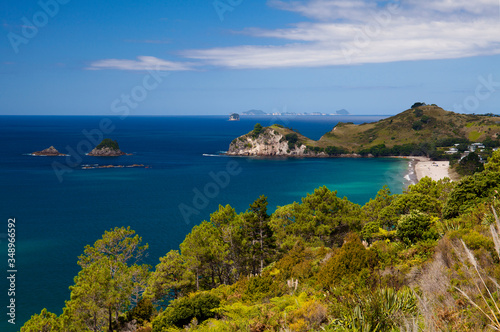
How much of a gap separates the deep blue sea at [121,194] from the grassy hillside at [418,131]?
31692mm

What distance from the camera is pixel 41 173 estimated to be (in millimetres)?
106750

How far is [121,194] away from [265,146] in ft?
307

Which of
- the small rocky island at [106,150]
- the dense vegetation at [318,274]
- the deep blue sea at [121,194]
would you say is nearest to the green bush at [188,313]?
the dense vegetation at [318,274]

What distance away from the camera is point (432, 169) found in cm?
11794

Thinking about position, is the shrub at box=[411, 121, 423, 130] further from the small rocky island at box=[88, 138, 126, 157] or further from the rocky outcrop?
the rocky outcrop

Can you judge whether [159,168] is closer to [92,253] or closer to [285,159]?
[285,159]

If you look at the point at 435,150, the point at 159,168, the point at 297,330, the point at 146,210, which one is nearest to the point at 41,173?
the point at 159,168

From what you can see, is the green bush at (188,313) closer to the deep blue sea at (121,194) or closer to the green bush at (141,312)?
the green bush at (141,312)

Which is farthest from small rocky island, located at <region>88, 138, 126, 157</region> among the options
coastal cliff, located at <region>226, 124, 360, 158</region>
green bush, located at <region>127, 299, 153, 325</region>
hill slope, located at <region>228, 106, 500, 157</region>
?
green bush, located at <region>127, 299, 153, 325</region>

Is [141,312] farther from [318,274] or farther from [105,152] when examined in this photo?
[105,152]

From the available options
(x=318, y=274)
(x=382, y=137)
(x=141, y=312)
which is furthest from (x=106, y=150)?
(x=318, y=274)

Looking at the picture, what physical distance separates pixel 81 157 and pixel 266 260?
12760 cm

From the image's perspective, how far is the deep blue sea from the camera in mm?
43594

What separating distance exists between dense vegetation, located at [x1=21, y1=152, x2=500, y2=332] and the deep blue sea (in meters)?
14.0
